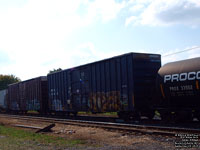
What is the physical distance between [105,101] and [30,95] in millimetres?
14237

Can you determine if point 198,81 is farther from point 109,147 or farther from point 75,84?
point 75,84

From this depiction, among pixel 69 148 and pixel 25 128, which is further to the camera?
pixel 25 128

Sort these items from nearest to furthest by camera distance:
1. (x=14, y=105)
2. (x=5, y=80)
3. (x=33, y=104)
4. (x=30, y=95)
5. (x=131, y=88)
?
(x=131, y=88)
(x=33, y=104)
(x=30, y=95)
(x=14, y=105)
(x=5, y=80)

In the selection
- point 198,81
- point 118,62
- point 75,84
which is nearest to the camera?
point 198,81

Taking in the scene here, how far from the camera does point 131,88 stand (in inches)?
588

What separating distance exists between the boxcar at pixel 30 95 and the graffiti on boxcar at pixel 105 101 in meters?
9.46

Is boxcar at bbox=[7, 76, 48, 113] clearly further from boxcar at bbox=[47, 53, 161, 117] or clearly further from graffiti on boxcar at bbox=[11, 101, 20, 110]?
boxcar at bbox=[47, 53, 161, 117]

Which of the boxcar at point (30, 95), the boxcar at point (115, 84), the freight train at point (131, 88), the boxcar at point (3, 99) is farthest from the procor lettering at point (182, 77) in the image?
the boxcar at point (3, 99)

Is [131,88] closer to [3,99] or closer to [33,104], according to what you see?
[33,104]

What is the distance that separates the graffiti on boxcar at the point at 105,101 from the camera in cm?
1614

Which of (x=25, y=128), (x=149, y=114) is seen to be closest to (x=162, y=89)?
(x=149, y=114)

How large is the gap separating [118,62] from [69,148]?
A: 8357mm

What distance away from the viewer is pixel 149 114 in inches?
623

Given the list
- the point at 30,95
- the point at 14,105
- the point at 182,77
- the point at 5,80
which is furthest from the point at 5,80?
the point at 182,77
